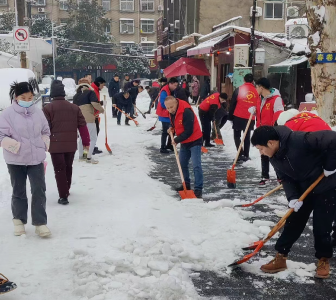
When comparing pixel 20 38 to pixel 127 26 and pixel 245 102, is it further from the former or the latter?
pixel 127 26

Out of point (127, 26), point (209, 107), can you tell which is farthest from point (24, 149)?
point (127, 26)

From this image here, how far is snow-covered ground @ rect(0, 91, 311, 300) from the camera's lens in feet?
12.2

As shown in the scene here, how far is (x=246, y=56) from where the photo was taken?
17.3m

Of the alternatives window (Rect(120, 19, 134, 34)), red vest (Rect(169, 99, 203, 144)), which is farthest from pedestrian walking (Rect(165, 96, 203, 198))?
window (Rect(120, 19, 134, 34))

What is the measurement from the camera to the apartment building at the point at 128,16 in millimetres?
54188

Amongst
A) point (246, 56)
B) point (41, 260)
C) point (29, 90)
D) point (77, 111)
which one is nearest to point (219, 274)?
point (41, 260)

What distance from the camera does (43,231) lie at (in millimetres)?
4832

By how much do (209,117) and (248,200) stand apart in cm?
477

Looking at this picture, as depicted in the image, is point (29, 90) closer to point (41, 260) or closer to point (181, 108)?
point (41, 260)

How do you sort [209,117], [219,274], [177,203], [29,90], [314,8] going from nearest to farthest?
[219,274], [29,90], [177,203], [314,8], [209,117]

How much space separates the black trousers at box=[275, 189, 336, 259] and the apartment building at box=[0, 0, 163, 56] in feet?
171

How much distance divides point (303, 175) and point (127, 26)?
54.0 meters

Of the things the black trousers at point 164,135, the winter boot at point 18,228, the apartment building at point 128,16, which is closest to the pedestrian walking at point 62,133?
the winter boot at point 18,228

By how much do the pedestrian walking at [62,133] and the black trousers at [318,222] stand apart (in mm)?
3256
